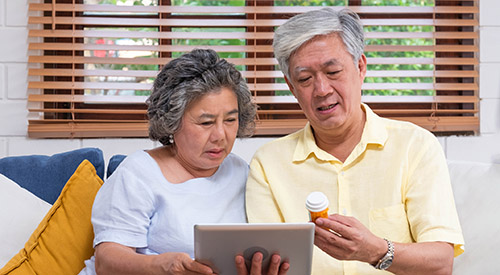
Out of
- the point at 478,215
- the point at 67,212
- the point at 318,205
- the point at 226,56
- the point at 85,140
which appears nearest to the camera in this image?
the point at 318,205

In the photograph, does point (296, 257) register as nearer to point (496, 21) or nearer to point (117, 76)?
point (117, 76)

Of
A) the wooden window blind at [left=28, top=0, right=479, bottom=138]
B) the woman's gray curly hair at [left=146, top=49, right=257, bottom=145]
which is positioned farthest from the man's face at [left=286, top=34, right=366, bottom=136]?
the wooden window blind at [left=28, top=0, right=479, bottom=138]

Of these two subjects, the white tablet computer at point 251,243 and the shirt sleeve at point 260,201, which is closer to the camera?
the white tablet computer at point 251,243

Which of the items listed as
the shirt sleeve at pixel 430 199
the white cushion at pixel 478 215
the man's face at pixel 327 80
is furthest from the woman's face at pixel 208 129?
the white cushion at pixel 478 215

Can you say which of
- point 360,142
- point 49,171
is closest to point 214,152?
point 360,142

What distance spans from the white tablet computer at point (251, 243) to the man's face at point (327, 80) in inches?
17.0

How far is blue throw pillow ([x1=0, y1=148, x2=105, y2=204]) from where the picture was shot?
6.50ft

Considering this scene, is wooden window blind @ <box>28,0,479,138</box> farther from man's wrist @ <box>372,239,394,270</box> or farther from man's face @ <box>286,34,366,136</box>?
man's wrist @ <box>372,239,394,270</box>

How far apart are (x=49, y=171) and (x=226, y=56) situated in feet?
3.07

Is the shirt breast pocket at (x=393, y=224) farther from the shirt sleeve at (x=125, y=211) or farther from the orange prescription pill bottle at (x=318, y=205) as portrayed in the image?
the shirt sleeve at (x=125, y=211)

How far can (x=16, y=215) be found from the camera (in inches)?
72.8

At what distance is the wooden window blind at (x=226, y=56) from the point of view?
2398mm

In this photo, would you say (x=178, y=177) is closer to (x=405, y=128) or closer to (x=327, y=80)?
(x=327, y=80)

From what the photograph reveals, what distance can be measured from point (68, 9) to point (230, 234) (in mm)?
1570
